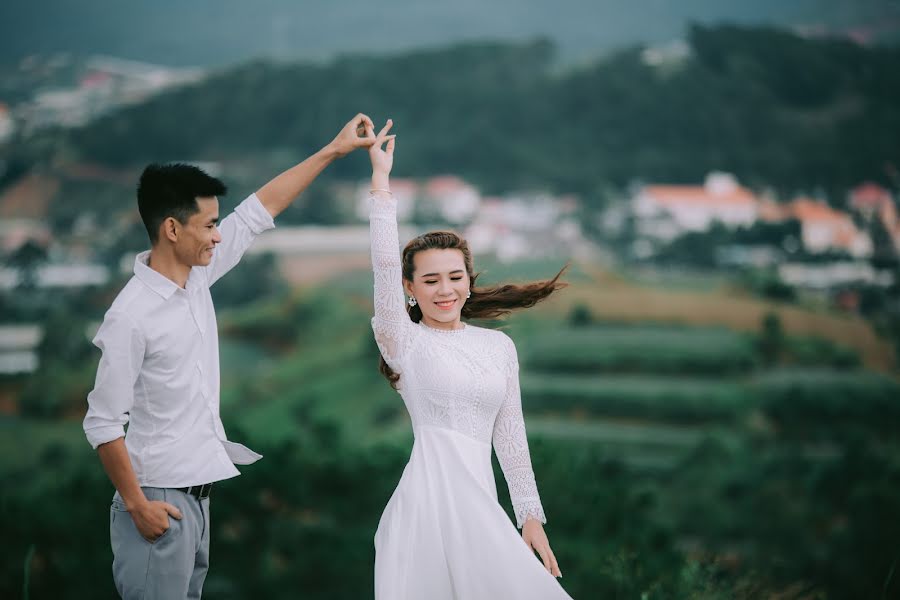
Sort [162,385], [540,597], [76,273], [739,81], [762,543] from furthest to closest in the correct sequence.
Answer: [739,81] < [76,273] < [762,543] < [540,597] < [162,385]

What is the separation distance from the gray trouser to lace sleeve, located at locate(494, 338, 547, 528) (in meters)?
0.70

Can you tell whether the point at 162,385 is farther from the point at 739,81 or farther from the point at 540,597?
the point at 739,81

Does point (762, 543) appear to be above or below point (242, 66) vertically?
below

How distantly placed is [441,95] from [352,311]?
172cm

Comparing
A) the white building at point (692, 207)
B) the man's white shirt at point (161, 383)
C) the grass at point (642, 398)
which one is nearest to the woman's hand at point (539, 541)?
the man's white shirt at point (161, 383)

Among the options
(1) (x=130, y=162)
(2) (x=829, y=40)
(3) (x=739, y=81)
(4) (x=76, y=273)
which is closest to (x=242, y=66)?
(1) (x=130, y=162)

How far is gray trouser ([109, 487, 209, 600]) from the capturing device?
1.88 metres

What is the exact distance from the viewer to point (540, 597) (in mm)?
2051

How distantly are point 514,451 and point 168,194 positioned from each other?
0.94m

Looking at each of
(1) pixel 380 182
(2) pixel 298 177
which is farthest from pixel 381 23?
(1) pixel 380 182

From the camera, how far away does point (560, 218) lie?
6.73 meters

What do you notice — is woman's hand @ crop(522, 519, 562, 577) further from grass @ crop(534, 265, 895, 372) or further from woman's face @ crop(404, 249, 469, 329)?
grass @ crop(534, 265, 895, 372)

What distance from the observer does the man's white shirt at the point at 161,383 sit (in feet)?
5.96

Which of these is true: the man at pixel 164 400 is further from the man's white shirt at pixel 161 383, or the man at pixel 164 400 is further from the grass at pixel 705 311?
the grass at pixel 705 311
